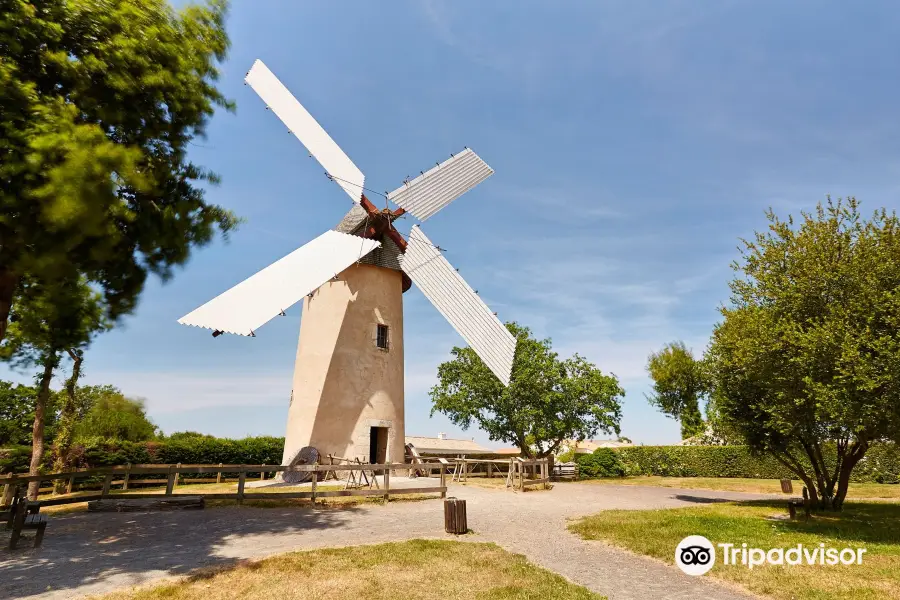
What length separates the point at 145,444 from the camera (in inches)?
889

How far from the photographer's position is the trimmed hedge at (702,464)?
27203mm

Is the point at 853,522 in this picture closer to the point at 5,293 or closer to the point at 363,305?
the point at 363,305

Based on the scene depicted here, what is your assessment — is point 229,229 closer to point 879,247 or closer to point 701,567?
point 701,567

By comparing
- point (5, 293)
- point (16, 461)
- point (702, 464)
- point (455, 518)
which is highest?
point (5, 293)

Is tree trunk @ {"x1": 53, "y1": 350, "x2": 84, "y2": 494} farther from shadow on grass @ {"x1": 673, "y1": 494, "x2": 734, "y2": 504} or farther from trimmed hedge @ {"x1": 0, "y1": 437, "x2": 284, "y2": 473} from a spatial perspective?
shadow on grass @ {"x1": 673, "y1": 494, "x2": 734, "y2": 504}

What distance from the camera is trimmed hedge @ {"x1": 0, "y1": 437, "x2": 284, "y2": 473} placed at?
794 inches

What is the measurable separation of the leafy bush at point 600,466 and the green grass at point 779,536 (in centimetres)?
1579

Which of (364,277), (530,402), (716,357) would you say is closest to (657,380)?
(530,402)

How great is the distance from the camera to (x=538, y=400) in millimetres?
28641

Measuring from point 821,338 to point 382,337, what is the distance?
15.1 meters

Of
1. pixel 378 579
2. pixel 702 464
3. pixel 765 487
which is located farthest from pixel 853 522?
pixel 702 464

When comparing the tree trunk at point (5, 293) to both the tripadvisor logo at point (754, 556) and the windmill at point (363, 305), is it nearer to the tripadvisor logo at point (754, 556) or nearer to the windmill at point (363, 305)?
the windmill at point (363, 305)

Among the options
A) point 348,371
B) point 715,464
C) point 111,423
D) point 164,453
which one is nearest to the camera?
point 348,371

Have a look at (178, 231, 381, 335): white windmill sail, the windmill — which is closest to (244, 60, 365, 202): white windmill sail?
the windmill
